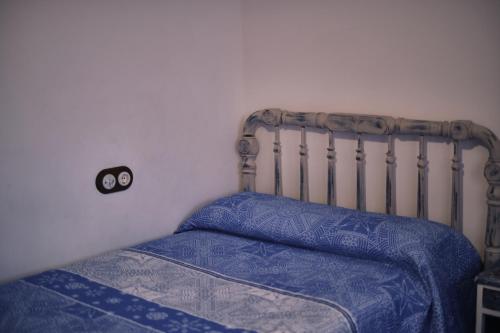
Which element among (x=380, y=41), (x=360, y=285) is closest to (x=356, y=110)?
(x=380, y=41)

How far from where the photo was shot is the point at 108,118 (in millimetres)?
3156

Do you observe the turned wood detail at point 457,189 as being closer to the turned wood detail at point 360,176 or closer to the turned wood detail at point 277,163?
the turned wood detail at point 360,176

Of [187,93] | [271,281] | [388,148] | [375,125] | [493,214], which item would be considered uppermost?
[187,93]

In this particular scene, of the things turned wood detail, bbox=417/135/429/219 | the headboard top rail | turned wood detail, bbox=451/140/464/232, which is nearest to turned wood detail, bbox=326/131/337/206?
the headboard top rail

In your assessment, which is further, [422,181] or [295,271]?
[422,181]

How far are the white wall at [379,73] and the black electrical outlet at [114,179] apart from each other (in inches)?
34.1

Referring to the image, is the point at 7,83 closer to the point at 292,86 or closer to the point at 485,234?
the point at 292,86

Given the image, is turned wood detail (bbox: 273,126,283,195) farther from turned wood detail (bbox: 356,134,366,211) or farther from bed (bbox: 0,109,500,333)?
turned wood detail (bbox: 356,134,366,211)

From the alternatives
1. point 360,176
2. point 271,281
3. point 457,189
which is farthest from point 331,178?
point 271,281

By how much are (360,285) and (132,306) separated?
861 mm

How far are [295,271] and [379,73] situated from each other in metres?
1.12

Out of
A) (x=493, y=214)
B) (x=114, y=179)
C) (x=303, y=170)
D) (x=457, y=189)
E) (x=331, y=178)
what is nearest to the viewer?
(x=493, y=214)

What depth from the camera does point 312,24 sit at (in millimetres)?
3523

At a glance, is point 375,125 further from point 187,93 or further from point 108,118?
point 108,118
